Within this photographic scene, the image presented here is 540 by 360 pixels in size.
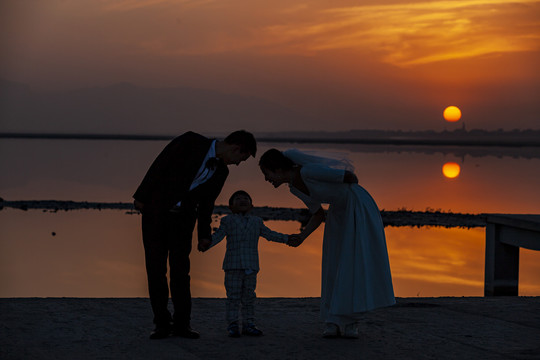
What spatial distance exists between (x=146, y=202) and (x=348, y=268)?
192cm

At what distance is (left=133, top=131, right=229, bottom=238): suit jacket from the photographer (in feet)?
22.7

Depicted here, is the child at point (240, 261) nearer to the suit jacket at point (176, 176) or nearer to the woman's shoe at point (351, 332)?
the suit jacket at point (176, 176)

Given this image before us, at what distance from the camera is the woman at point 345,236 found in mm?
7176

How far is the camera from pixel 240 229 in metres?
7.31

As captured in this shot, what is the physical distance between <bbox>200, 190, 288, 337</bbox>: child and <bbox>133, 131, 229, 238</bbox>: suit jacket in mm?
426

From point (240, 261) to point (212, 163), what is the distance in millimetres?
965

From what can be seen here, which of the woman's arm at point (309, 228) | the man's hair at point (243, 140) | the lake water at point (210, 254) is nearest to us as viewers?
the man's hair at point (243, 140)

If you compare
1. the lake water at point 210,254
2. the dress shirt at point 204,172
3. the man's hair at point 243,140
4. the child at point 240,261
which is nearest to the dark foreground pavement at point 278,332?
the child at point 240,261

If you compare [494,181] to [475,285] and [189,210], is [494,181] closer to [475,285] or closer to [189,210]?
[475,285]

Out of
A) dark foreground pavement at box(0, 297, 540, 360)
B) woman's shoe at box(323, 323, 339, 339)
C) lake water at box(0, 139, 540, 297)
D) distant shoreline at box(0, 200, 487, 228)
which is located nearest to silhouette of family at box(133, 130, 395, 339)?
woman's shoe at box(323, 323, 339, 339)

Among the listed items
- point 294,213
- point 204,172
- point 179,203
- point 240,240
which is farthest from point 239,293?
point 294,213

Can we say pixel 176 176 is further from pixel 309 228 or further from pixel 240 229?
pixel 309 228

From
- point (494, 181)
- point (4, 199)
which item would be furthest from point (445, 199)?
point (4, 199)

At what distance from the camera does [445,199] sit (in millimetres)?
32125
